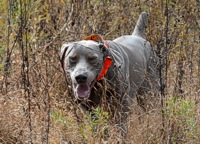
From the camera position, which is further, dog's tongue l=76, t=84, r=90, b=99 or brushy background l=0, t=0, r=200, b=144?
dog's tongue l=76, t=84, r=90, b=99

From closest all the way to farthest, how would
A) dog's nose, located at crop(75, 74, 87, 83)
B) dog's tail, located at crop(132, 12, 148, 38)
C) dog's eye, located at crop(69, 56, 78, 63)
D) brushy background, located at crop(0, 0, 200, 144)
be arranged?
1. brushy background, located at crop(0, 0, 200, 144)
2. dog's nose, located at crop(75, 74, 87, 83)
3. dog's eye, located at crop(69, 56, 78, 63)
4. dog's tail, located at crop(132, 12, 148, 38)

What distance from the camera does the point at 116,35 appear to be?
6.89m

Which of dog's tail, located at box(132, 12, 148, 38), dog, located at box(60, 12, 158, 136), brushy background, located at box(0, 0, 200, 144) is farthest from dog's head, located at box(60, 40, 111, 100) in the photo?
dog's tail, located at box(132, 12, 148, 38)

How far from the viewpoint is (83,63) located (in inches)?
188

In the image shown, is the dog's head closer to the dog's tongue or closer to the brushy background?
the dog's tongue

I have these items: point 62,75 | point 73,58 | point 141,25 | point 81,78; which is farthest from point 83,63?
point 141,25

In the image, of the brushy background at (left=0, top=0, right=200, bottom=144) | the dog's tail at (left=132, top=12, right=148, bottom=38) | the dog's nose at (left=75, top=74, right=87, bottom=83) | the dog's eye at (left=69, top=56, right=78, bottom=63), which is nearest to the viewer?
the brushy background at (left=0, top=0, right=200, bottom=144)

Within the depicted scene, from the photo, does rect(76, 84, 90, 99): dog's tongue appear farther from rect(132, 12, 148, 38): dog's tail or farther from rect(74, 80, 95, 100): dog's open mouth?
rect(132, 12, 148, 38): dog's tail

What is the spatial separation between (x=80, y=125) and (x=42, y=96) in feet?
1.39

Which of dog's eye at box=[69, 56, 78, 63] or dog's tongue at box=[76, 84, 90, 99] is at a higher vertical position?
dog's eye at box=[69, 56, 78, 63]

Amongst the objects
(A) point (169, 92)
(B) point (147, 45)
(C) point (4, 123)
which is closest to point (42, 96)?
(C) point (4, 123)

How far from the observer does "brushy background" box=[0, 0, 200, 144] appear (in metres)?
4.43

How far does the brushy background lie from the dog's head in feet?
0.65

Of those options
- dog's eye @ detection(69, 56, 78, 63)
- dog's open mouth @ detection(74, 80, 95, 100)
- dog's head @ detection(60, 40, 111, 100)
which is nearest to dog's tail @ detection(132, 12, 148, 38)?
dog's head @ detection(60, 40, 111, 100)
